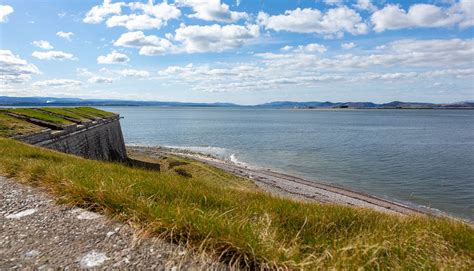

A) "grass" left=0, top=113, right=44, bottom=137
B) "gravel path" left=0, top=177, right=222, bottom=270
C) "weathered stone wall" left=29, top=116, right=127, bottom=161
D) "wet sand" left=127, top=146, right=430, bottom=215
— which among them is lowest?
"wet sand" left=127, top=146, right=430, bottom=215

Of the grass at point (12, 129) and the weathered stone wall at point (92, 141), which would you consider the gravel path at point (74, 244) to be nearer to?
the grass at point (12, 129)

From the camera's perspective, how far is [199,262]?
3271 mm

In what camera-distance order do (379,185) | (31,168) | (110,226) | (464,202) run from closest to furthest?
(110,226) < (31,168) < (464,202) < (379,185)

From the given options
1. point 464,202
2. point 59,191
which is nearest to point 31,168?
point 59,191

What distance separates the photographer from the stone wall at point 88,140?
62.5ft

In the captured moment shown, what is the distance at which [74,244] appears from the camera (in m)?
3.65

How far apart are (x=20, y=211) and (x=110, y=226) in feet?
5.11

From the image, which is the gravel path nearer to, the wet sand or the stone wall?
the stone wall

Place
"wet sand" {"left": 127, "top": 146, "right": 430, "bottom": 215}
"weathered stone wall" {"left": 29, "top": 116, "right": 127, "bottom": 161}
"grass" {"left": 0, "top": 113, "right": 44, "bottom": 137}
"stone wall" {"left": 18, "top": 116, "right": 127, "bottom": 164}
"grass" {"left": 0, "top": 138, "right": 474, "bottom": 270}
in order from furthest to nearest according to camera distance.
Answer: "wet sand" {"left": 127, "top": 146, "right": 430, "bottom": 215}, "weathered stone wall" {"left": 29, "top": 116, "right": 127, "bottom": 161}, "stone wall" {"left": 18, "top": 116, "right": 127, "bottom": 164}, "grass" {"left": 0, "top": 113, "right": 44, "bottom": 137}, "grass" {"left": 0, "top": 138, "right": 474, "bottom": 270}

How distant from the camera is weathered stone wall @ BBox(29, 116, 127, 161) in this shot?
2028cm

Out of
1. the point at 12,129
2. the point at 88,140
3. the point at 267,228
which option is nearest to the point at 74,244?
the point at 267,228

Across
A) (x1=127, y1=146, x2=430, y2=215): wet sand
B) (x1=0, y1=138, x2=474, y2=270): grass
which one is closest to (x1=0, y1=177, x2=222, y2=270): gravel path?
(x1=0, y1=138, x2=474, y2=270): grass

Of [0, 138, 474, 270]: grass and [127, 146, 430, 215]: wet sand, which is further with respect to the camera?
[127, 146, 430, 215]: wet sand

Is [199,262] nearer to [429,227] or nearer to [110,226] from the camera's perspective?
[110,226]
